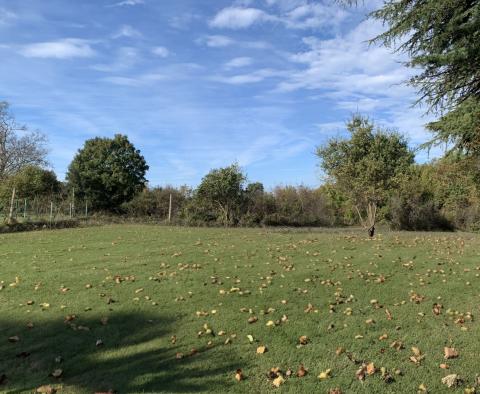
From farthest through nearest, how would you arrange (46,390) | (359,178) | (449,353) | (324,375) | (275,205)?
(275,205) < (359,178) < (449,353) < (324,375) < (46,390)

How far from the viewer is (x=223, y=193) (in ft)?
78.9

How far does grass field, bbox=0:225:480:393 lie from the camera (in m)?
4.19

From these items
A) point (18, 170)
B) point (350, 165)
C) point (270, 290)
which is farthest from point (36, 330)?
point (18, 170)

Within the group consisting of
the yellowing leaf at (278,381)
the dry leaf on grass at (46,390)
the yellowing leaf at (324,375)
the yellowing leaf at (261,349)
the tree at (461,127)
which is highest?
the tree at (461,127)

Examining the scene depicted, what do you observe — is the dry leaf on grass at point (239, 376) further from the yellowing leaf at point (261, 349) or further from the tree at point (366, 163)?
the tree at point (366, 163)

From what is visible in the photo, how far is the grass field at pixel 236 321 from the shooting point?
419 cm

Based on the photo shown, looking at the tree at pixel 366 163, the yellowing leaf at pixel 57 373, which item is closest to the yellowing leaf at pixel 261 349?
the yellowing leaf at pixel 57 373

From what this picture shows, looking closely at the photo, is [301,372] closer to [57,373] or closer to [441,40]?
[57,373]

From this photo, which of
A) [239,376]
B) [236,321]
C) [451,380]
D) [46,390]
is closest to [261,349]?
[239,376]

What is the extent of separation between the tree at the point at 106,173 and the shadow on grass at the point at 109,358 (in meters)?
28.5

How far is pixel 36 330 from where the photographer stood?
18.0ft

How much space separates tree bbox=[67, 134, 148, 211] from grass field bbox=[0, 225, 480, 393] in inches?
1001

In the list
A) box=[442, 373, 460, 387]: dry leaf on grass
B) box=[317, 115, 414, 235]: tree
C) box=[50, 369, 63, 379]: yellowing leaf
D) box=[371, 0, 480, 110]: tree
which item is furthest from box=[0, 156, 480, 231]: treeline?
box=[50, 369, 63, 379]: yellowing leaf

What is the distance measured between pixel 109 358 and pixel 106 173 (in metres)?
31.9
